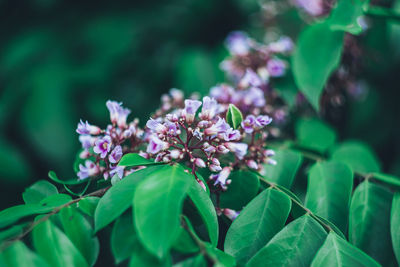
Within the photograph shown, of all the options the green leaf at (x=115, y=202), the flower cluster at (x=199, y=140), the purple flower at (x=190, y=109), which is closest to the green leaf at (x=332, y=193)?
the flower cluster at (x=199, y=140)

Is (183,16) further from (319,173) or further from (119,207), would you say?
(119,207)

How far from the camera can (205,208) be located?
1.04 metres

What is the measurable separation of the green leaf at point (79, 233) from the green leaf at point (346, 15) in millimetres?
1399

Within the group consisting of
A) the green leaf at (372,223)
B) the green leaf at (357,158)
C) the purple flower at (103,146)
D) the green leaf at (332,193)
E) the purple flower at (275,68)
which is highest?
the purple flower at (103,146)

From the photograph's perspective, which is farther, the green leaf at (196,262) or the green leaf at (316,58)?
the green leaf at (316,58)

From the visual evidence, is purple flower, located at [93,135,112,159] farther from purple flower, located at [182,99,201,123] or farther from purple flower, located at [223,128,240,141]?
purple flower, located at [223,128,240,141]

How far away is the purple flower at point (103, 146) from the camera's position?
127 centimetres

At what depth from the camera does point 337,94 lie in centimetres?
235

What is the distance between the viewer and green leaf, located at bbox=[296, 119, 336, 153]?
6.64 feet

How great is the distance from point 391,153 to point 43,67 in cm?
319

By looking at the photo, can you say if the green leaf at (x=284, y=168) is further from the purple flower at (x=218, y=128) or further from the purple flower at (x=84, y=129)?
the purple flower at (x=84, y=129)

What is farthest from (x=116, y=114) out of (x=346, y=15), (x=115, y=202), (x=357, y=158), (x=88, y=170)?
(x=357, y=158)

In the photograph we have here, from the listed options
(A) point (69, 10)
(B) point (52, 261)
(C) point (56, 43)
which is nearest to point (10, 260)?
(B) point (52, 261)

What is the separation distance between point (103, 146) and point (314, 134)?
1397 millimetres
